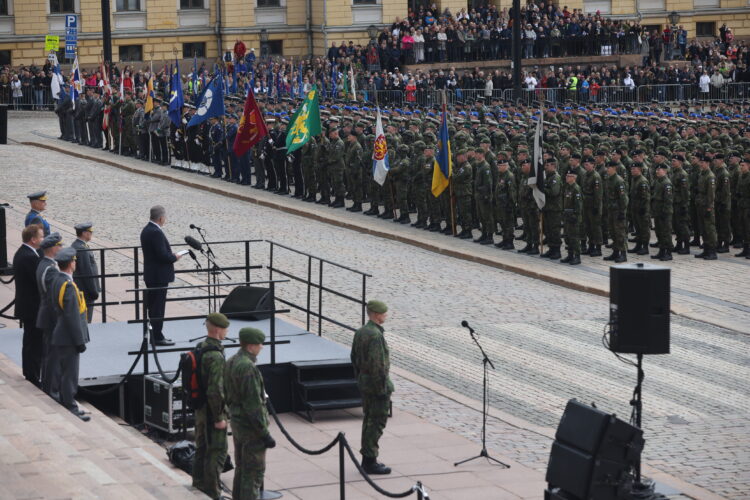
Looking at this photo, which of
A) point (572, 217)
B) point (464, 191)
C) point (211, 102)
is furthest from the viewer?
point (211, 102)

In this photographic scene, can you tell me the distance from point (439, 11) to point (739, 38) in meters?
14.1

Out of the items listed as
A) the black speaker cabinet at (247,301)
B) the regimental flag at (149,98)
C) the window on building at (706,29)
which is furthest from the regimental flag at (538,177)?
the window on building at (706,29)

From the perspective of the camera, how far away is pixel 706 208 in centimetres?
2495

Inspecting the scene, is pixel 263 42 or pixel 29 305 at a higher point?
pixel 263 42

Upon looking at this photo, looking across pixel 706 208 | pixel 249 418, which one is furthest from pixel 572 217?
pixel 249 418

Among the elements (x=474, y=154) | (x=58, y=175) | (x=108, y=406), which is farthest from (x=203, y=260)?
(x=58, y=175)

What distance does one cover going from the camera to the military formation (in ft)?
81.3

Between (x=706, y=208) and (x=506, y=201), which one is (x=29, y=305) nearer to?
(x=506, y=201)

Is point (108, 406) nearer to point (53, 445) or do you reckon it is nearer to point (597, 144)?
point (53, 445)

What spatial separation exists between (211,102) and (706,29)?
38.1 m

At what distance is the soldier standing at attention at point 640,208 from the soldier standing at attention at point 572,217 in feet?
3.72

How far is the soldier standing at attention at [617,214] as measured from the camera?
79.6 feet

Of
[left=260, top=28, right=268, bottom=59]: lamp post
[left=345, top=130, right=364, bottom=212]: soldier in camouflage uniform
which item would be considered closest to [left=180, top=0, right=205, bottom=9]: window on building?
[left=260, top=28, right=268, bottom=59]: lamp post

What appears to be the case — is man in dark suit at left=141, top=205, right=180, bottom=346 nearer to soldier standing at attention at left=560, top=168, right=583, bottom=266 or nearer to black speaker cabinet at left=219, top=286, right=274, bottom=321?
black speaker cabinet at left=219, top=286, right=274, bottom=321
